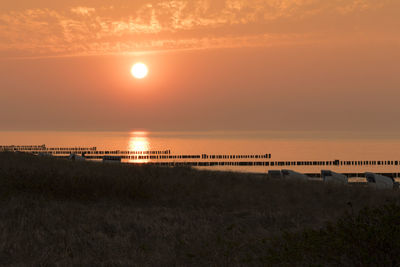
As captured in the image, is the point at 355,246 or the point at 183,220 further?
the point at 183,220

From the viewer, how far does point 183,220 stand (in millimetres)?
12547

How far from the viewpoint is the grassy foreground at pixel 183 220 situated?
8188 mm

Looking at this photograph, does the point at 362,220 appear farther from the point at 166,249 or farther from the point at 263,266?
the point at 166,249

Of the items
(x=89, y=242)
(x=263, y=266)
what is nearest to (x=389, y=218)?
(x=263, y=266)

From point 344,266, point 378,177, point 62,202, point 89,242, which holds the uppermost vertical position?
point 378,177

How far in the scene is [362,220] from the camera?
787 cm

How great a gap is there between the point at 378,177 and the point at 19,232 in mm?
28129

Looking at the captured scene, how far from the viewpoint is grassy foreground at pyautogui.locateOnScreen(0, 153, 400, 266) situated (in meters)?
8.19

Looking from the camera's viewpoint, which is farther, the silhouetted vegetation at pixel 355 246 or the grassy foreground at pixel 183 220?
the grassy foreground at pixel 183 220

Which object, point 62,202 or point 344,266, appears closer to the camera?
point 344,266

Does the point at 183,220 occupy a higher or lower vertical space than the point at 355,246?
higher

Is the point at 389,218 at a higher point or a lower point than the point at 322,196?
lower

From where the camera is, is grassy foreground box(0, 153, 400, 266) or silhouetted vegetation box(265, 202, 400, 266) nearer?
silhouetted vegetation box(265, 202, 400, 266)

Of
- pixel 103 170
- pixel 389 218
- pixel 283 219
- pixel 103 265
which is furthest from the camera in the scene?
pixel 103 170
